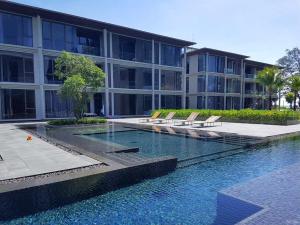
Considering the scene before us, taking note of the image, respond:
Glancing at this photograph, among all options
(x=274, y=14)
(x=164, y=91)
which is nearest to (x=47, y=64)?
(x=164, y=91)

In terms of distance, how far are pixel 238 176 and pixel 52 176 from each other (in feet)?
14.8

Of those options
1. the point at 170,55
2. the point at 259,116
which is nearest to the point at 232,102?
the point at 170,55

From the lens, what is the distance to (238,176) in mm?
6043

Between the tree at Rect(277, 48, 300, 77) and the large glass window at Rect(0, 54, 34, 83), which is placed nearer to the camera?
the large glass window at Rect(0, 54, 34, 83)

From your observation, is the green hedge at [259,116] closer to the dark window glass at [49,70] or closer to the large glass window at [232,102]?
the dark window glass at [49,70]

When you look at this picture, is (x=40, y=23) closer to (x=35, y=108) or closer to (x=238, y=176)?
(x=35, y=108)

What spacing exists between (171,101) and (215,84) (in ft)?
31.2

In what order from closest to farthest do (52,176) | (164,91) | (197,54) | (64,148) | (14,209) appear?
(14,209) → (52,176) → (64,148) → (164,91) → (197,54)

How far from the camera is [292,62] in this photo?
5478 cm

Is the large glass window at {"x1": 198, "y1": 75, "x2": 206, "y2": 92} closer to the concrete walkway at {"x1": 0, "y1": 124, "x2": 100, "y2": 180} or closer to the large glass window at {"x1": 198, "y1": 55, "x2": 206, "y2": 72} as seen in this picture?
the large glass window at {"x1": 198, "y1": 55, "x2": 206, "y2": 72}

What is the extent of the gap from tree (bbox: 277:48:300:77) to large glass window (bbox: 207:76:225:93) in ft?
86.0

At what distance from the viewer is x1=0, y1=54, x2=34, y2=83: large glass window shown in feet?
66.9

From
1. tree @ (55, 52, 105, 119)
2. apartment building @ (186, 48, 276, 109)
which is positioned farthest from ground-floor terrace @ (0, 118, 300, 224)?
apartment building @ (186, 48, 276, 109)

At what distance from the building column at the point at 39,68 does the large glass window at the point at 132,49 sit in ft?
25.9
